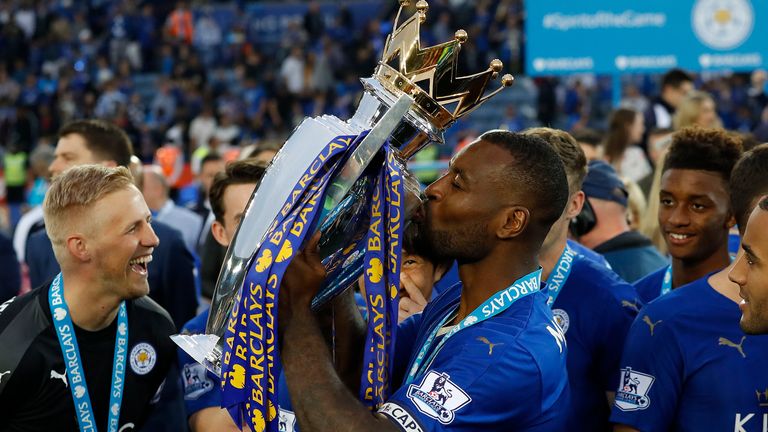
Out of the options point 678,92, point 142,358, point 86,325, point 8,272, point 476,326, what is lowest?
point 8,272

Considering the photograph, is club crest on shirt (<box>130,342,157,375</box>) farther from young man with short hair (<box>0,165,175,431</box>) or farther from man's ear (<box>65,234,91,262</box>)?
man's ear (<box>65,234,91,262</box>)

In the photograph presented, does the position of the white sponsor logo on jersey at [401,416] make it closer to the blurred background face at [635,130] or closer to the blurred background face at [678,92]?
the blurred background face at [635,130]

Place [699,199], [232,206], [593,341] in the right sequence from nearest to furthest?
[593,341], [699,199], [232,206]

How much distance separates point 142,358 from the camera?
3352 millimetres

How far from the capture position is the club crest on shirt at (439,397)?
2.40 meters

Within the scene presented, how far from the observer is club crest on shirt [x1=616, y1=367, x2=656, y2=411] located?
115 inches

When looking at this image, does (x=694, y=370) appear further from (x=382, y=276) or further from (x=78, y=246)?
(x=78, y=246)

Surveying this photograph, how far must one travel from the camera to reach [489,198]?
8.68ft

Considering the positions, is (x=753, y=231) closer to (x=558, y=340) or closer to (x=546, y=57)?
(x=558, y=340)

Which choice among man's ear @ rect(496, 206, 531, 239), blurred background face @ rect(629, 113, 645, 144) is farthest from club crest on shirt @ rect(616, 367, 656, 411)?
blurred background face @ rect(629, 113, 645, 144)

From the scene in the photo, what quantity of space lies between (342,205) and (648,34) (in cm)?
1022

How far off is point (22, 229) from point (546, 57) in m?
6.84

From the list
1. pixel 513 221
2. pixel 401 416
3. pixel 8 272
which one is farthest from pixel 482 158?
pixel 8 272

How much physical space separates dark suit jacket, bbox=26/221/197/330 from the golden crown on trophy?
7.96 ft
